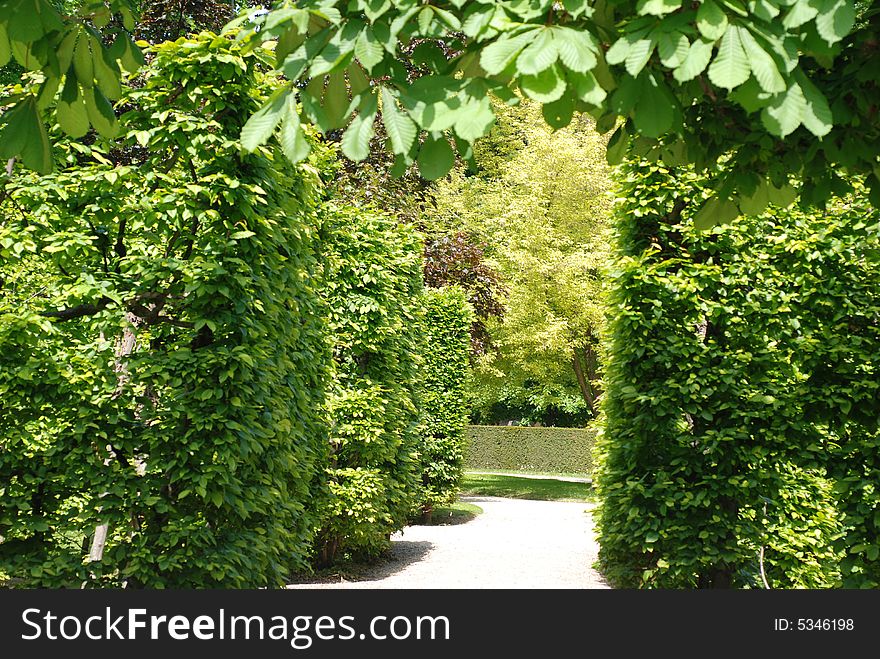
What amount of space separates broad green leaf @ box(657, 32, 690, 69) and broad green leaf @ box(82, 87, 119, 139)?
7.39 ft

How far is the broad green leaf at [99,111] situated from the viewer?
10.7 feet

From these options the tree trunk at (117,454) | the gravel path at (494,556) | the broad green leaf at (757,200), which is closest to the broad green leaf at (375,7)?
the broad green leaf at (757,200)

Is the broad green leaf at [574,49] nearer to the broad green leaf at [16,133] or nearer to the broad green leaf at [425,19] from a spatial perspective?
the broad green leaf at [425,19]

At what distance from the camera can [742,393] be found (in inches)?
238

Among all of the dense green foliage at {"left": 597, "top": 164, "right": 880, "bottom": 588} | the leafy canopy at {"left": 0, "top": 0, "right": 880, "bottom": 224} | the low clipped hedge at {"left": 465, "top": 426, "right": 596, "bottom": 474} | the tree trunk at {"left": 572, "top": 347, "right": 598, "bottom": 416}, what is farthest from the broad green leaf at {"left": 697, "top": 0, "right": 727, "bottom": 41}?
the low clipped hedge at {"left": 465, "top": 426, "right": 596, "bottom": 474}

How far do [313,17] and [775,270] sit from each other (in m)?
4.57

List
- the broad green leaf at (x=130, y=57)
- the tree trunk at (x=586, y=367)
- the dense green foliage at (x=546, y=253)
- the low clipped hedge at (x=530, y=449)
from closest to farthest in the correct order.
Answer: the broad green leaf at (x=130, y=57)
the dense green foliage at (x=546, y=253)
the tree trunk at (x=586, y=367)
the low clipped hedge at (x=530, y=449)

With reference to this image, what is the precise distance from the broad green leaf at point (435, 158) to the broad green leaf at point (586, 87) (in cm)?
42

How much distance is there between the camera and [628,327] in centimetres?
657

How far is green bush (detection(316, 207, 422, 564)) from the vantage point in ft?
30.0

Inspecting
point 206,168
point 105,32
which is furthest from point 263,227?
point 105,32

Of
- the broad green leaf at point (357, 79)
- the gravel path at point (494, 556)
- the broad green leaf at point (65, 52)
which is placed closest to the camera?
the broad green leaf at point (357, 79)

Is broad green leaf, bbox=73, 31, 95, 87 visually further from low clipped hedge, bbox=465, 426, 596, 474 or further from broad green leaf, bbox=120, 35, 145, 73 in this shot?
low clipped hedge, bbox=465, 426, 596, 474

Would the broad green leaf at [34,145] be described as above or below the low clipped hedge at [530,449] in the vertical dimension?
above
